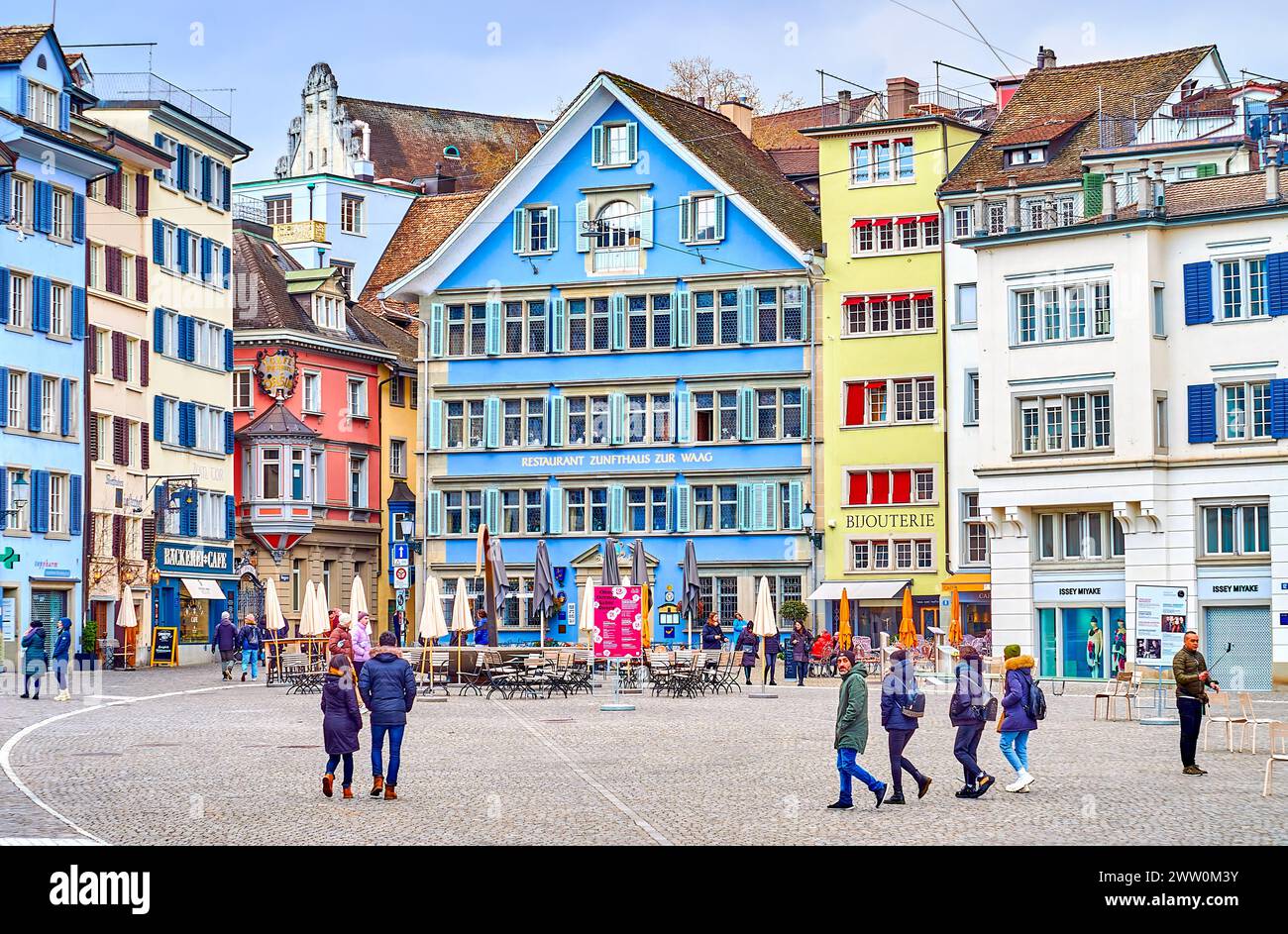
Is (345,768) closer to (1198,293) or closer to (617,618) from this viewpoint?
(617,618)

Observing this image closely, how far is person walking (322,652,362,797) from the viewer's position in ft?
74.9

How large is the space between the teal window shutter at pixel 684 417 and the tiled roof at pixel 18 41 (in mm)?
21524

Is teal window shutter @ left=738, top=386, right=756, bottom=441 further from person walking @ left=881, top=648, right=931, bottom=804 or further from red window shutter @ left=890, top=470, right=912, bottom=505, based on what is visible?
person walking @ left=881, top=648, right=931, bottom=804

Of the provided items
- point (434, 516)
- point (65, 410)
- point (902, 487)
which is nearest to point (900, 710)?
point (65, 410)

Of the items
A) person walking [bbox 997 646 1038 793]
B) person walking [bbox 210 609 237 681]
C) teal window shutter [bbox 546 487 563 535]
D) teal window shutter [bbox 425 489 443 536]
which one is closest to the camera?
person walking [bbox 997 646 1038 793]

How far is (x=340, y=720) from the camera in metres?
22.9

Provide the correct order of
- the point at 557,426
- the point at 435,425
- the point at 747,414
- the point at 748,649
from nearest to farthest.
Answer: the point at 748,649
the point at 747,414
the point at 557,426
the point at 435,425

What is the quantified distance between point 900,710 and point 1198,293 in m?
35.2

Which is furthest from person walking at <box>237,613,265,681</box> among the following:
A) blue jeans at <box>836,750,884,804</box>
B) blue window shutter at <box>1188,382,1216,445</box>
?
blue jeans at <box>836,750,884,804</box>

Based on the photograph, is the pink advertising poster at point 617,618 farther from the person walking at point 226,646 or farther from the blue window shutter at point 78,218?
the blue window shutter at point 78,218

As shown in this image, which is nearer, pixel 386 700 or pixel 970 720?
pixel 386 700

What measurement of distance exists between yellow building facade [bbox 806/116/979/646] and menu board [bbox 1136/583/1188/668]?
84.7 ft
